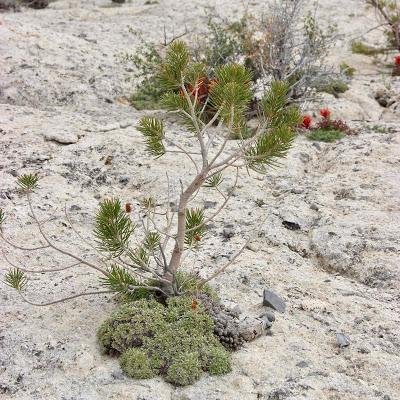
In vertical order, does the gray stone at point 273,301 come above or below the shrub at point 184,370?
below

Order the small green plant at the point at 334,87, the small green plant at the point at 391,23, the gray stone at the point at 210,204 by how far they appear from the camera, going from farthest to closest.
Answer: the small green plant at the point at 391,23, the small green plant at the point at 334,87, the gray stone at the point at 210,204

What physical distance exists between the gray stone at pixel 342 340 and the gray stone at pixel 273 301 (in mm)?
455

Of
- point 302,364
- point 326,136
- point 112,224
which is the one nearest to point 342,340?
point 302,364

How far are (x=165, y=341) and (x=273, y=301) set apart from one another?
0.95 m

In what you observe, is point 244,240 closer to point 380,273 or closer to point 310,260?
point 310,260

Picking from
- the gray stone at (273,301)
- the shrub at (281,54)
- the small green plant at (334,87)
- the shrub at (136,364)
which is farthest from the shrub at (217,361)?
the small green plant at (334,87)

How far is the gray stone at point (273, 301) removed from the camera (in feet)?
12.7

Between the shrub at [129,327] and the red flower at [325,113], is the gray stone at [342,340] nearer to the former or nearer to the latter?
the shrub at [129,327]

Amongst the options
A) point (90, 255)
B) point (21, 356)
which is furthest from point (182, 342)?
point (90, 255)

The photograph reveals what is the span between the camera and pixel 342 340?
11.7 feet

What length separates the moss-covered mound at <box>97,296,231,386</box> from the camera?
3178mm

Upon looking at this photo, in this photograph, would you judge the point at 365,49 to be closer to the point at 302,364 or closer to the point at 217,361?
the point at 302,364

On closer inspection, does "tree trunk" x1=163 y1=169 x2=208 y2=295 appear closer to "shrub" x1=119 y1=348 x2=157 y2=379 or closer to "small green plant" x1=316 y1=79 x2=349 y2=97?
"shrub" x1=119 y1=348 x2=157 y2=379

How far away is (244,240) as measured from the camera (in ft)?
15.8
